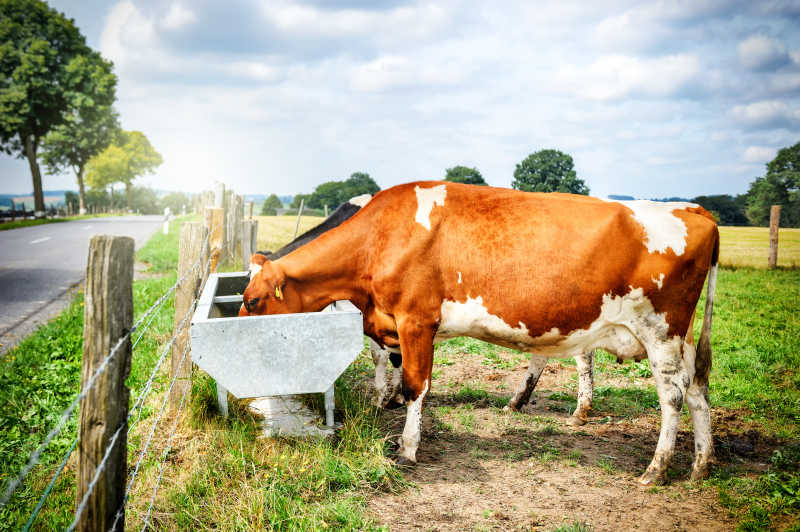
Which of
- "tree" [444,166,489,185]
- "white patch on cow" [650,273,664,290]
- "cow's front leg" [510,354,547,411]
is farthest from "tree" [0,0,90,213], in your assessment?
"white patch on cow" [650,273,664,290]

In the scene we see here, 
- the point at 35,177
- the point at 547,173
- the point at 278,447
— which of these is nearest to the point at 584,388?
the point at 278,447

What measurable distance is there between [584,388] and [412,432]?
1.89m

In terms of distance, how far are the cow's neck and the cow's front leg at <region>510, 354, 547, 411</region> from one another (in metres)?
1.80

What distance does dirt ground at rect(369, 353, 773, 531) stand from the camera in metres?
3.30

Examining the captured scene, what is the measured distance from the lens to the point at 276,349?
3.69 metres

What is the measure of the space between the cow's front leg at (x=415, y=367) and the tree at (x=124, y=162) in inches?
2341

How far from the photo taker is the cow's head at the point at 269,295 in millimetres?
4262

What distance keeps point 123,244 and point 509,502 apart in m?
2.76

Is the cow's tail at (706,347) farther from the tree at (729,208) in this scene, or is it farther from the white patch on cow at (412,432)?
the tree at (729,208)

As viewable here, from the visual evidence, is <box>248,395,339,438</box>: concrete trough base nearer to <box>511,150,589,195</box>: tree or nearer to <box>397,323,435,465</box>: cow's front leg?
<box>397,323,435,465</box>: cow's front leg

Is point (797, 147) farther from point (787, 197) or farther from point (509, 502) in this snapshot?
point (509, 502)

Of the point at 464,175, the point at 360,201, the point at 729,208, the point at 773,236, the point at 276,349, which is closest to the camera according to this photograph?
the point at 276,349

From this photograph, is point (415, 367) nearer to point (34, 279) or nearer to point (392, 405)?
point (392, 405)

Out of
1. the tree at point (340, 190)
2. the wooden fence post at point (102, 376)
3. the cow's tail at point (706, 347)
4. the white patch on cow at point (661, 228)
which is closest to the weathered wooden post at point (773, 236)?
the cow's tail at point (706, 347)
